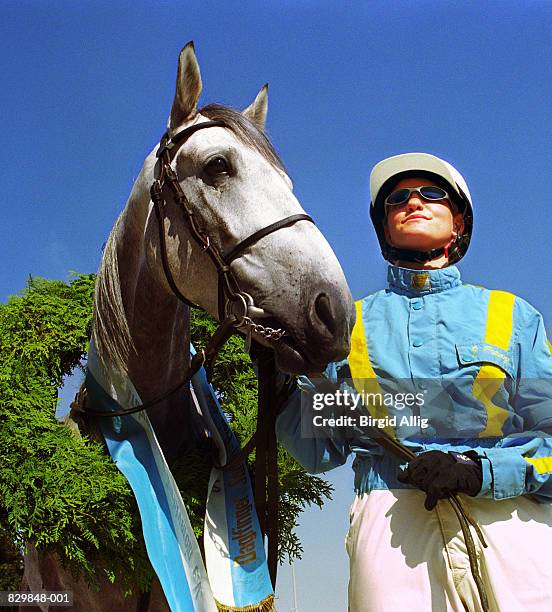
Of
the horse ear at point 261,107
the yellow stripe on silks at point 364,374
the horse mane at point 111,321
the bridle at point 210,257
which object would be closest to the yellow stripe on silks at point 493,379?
the yellow stripe on silks at point 364,374

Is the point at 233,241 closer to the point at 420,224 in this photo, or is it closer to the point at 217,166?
the point at 217,166

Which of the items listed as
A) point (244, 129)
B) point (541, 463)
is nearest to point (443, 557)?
point (541, 463)

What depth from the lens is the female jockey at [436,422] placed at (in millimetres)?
2230

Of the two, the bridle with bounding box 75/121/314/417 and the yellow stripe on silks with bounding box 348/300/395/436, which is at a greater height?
the bridle with bounding box 75/121/314/417

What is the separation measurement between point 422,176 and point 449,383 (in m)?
0.78

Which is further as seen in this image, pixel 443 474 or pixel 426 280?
pixel 426 280

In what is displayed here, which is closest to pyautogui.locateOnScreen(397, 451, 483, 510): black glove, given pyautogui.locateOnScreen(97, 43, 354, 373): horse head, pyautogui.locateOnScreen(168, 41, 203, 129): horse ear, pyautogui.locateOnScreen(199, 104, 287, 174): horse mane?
pyautogui.locateOnScreen(97, 43, 354, 373): horse head

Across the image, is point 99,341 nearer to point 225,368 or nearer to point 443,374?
point 225,368

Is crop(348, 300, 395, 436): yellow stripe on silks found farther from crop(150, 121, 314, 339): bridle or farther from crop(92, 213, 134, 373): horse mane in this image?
crop(92, 213, 134, 373): horse mane

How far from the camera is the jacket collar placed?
2.62 m

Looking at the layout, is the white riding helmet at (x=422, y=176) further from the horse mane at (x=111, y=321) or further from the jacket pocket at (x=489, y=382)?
the horse mane at (x=111, y=321)

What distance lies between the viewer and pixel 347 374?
264cm

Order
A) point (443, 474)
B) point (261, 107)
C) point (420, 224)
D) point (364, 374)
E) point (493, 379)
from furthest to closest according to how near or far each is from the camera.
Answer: point (261, 107), point (420, 224), point (364, 374), point (493, 379), point (443, 474)

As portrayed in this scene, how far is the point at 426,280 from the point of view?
2627mm
